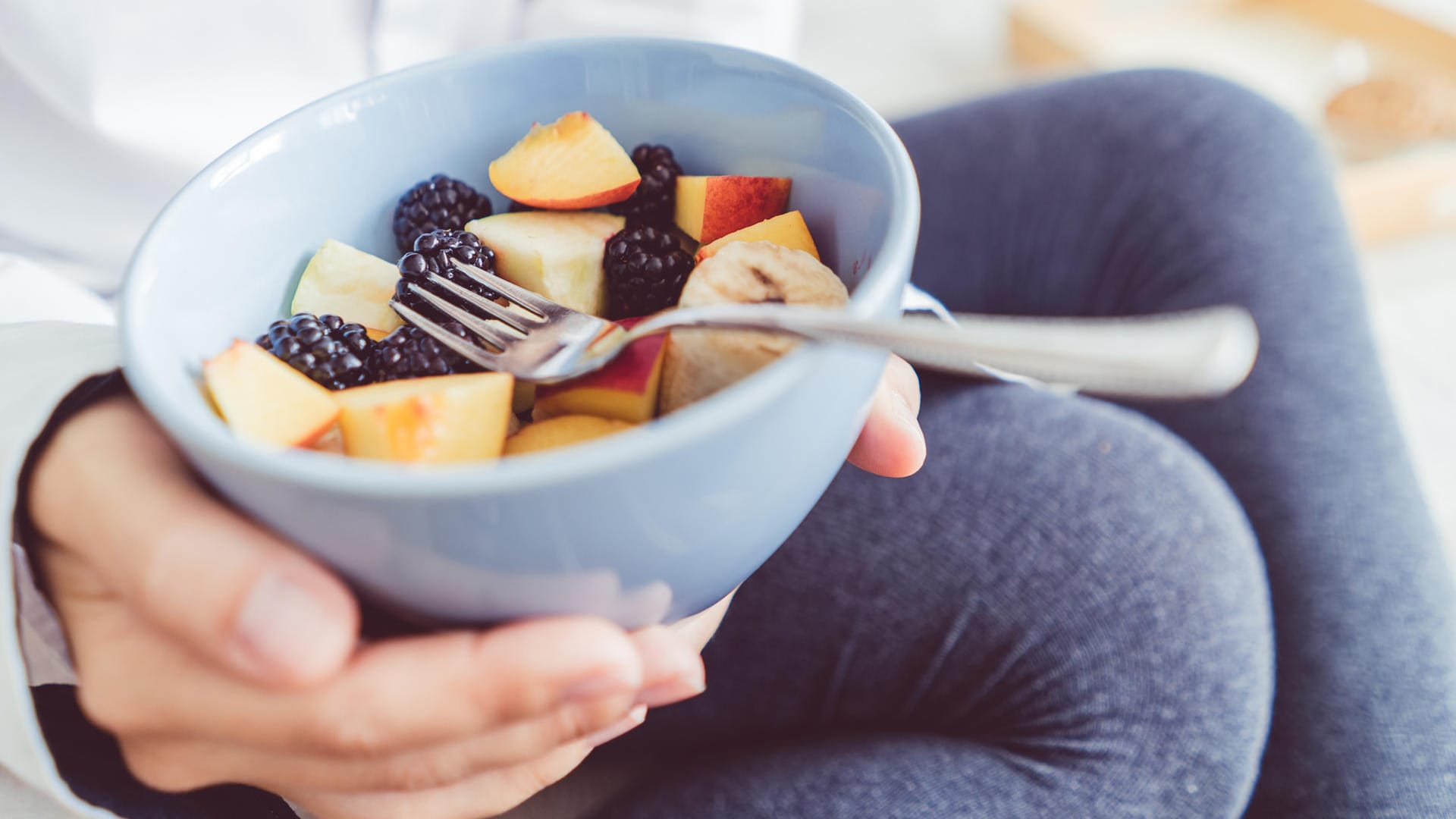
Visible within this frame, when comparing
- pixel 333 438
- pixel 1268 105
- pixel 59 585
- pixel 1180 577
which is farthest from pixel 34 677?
pixel 1268 105

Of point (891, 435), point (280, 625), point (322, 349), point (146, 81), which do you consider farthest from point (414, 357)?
point (146, 81)

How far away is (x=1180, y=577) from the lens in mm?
653

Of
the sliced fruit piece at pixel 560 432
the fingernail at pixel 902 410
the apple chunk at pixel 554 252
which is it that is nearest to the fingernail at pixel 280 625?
the sliced fruit piece at pixel 560 432

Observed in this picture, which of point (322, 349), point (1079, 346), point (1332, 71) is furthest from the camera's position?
point (1332, 71)

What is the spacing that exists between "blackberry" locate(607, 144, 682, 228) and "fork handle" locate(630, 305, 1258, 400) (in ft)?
Answer: 0.65

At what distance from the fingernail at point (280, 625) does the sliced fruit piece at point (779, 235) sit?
26 cm

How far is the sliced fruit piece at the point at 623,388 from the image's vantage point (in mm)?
405

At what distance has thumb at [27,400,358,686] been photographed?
1.10ft

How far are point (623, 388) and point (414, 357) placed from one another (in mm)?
107

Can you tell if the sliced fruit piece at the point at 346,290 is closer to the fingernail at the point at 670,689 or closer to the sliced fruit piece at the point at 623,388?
the sliced fruit piece at the point at 623,388

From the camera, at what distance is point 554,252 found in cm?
50

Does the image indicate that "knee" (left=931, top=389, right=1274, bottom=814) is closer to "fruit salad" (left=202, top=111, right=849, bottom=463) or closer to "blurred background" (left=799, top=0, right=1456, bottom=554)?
"fruit salad" (left=202, top=111, right=849, bottom=463)

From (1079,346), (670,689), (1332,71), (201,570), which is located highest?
(1079,346)

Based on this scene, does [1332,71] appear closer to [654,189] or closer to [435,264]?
[654,189]
